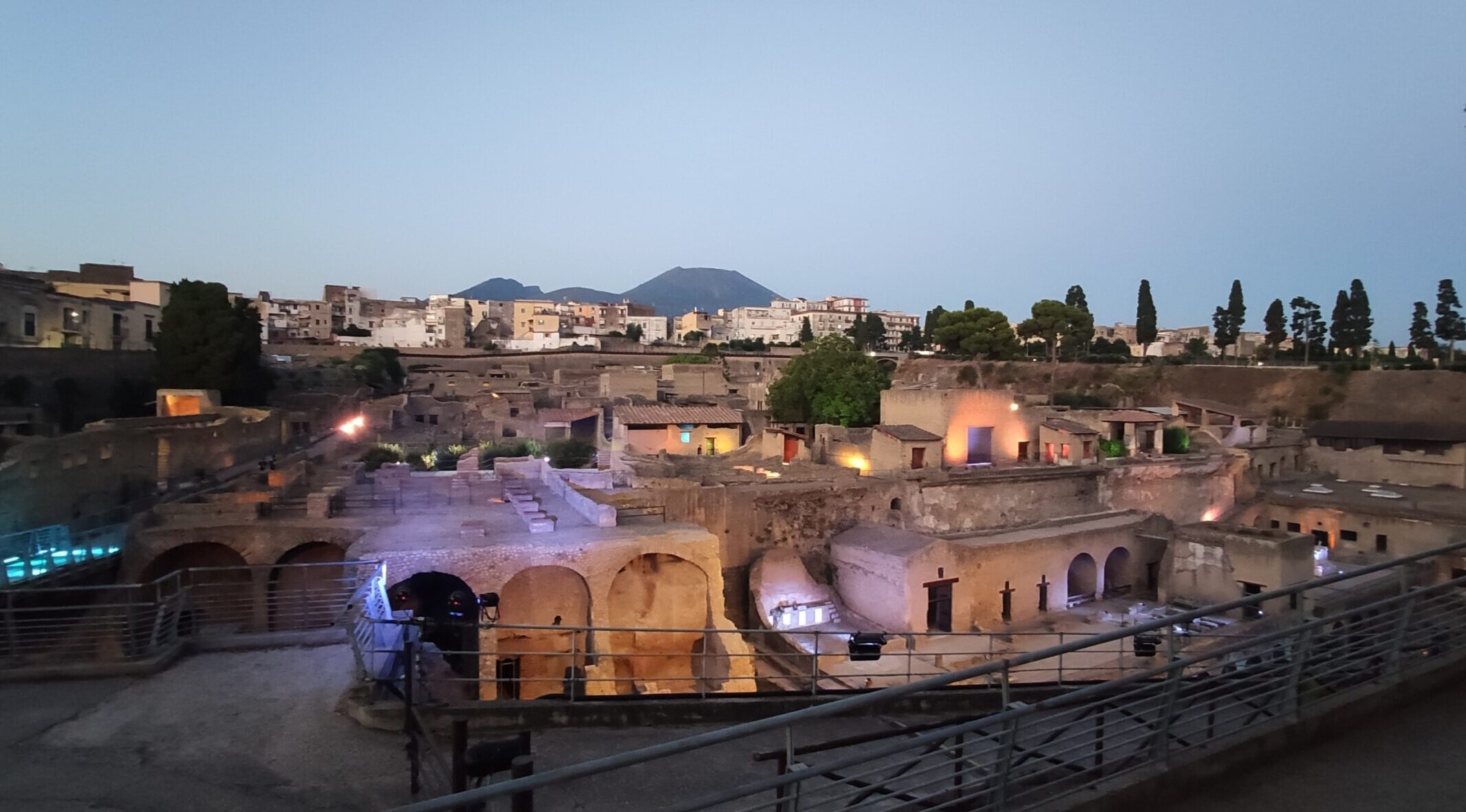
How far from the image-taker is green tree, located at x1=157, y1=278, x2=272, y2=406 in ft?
113

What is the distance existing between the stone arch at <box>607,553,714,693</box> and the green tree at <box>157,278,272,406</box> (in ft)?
86.4

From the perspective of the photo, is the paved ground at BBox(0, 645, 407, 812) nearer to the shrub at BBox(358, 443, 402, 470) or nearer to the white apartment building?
the shrub at BBox(358, 443, 402, 470)

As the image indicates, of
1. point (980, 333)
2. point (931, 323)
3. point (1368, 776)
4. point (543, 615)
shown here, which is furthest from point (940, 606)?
point (931, 323)

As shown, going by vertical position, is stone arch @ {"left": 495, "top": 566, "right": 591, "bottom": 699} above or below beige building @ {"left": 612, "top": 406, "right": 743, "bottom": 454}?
below

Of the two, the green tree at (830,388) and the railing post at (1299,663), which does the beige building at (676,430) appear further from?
the railing post at (1299,663)

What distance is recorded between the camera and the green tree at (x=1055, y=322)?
61.4 meters

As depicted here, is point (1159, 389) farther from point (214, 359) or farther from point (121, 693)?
point (121, 693)

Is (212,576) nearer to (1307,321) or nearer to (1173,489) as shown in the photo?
(1173,489)

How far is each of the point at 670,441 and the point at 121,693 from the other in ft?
88.2

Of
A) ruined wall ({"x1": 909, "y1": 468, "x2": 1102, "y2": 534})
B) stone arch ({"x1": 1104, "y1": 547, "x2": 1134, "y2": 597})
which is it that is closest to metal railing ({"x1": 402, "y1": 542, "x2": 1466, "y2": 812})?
stone arch ({"x1": 1104, "y1": 547, "x2": 1134, "y2": 597})

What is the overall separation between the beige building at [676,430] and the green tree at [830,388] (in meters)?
4.57

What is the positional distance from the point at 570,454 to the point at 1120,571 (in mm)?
19553

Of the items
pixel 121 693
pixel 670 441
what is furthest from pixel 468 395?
pixel 121 693

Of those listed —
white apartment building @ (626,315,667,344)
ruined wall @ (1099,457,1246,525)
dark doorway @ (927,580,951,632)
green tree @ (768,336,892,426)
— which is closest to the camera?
dark doorway @ (927,580,951,632)
